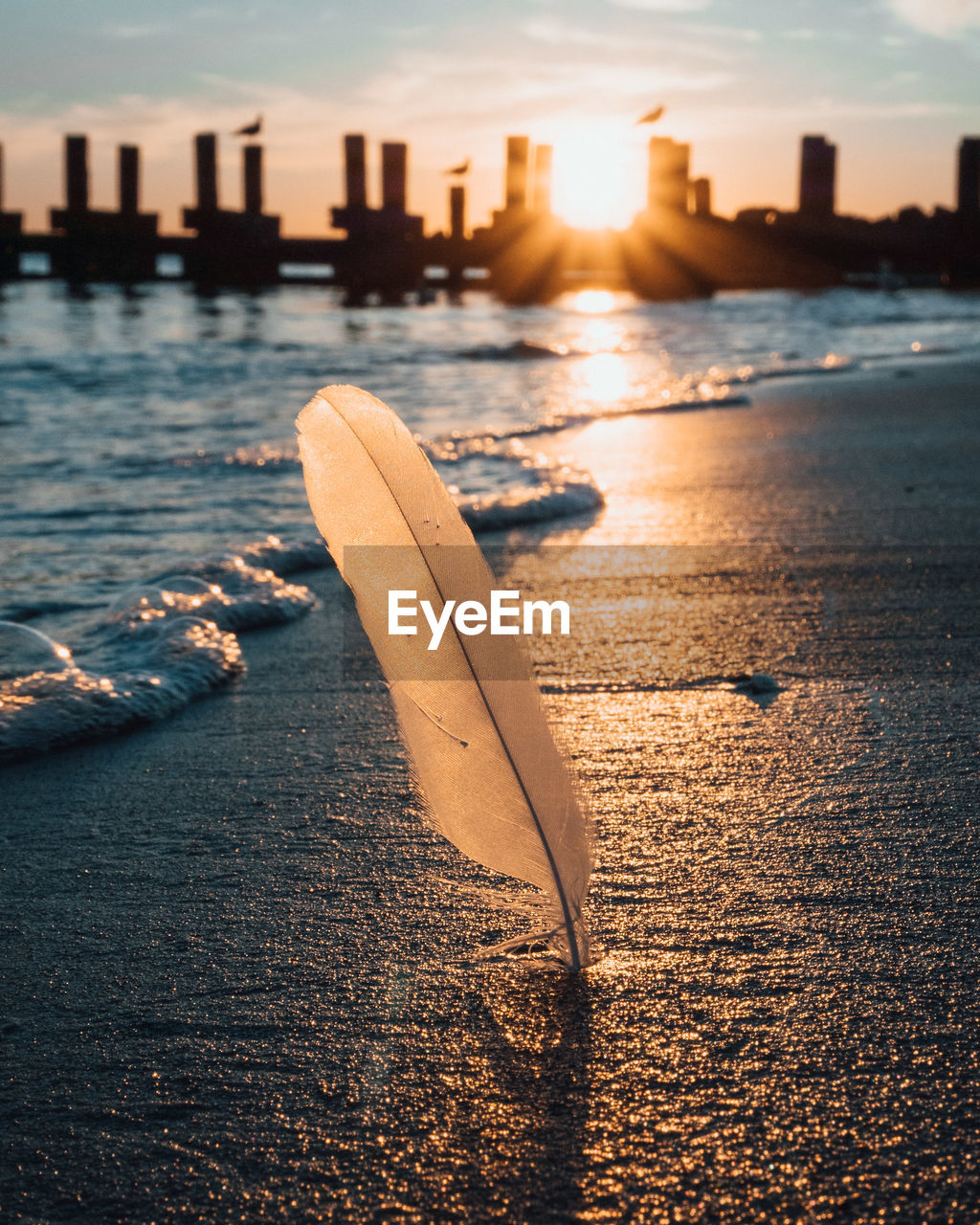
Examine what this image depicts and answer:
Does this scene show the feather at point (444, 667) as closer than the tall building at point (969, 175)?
Yes

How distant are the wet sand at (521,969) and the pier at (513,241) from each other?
25.9m

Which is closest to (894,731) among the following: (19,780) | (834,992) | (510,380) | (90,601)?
(834,992)

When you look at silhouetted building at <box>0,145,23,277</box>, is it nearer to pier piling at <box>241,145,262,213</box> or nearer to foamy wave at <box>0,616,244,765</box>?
pier piling at <box>241,145,262,213</box>

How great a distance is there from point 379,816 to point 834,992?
886 mm

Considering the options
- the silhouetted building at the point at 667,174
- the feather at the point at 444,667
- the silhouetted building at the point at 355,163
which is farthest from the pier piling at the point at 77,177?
the feather at the point at 444,667

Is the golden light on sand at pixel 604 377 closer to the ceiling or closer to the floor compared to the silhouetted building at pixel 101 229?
closer to the floor

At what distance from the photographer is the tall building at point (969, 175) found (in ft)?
109

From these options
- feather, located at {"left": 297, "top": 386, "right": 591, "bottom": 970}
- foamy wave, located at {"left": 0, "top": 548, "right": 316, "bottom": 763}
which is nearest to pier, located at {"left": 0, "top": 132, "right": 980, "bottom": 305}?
foamy wave, located at {"left": 0, "top": 548, "right": 316, "bottom": 763}

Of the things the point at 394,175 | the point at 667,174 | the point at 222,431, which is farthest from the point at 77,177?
the point at 222,431

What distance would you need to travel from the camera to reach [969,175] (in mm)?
33562

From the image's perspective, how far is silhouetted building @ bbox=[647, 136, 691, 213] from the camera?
3219cm

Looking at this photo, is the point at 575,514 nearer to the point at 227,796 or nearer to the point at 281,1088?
the point at 227,796

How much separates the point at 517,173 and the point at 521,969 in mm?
35189

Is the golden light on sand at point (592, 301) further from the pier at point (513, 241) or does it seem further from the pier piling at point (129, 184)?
the pier piling at point (129, 184)
